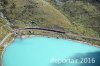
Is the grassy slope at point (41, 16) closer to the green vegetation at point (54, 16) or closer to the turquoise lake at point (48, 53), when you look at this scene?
the green vegetation at point (54, 16)

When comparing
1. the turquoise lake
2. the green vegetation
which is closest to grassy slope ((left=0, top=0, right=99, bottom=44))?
the green vegetation

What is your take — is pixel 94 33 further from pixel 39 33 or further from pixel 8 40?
pixel 8 40

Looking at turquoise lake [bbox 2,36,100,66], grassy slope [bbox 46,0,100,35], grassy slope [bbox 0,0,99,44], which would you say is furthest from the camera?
grassy slope [bbox 46,0,100,35]

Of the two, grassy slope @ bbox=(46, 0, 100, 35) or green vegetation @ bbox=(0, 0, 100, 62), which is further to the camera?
grassy slope @ bbox=(46, 0, 100, 35)

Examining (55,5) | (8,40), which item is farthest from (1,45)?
(55,5)

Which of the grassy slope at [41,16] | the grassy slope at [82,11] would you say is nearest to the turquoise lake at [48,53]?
the grassy slope at [41,16]

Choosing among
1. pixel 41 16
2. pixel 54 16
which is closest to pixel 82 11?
pixel 54 16

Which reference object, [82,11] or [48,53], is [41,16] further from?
[48,53]

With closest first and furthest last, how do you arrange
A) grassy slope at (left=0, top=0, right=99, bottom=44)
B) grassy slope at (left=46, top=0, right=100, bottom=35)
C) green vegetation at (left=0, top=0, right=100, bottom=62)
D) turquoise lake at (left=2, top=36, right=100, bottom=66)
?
turquoise lake at (left=2, top=36, right=100, bottom=66) < green vegetation at (left=0, top=0, right=100, bottom=62) < grassy slope at (left=0, top=0, right=99, bottom=44) < grassy slope at (left=46, top=0, right=100, bottom=35)

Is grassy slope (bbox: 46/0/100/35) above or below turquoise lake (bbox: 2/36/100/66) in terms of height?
above

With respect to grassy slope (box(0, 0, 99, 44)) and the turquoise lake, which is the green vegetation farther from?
the turquoise lake
